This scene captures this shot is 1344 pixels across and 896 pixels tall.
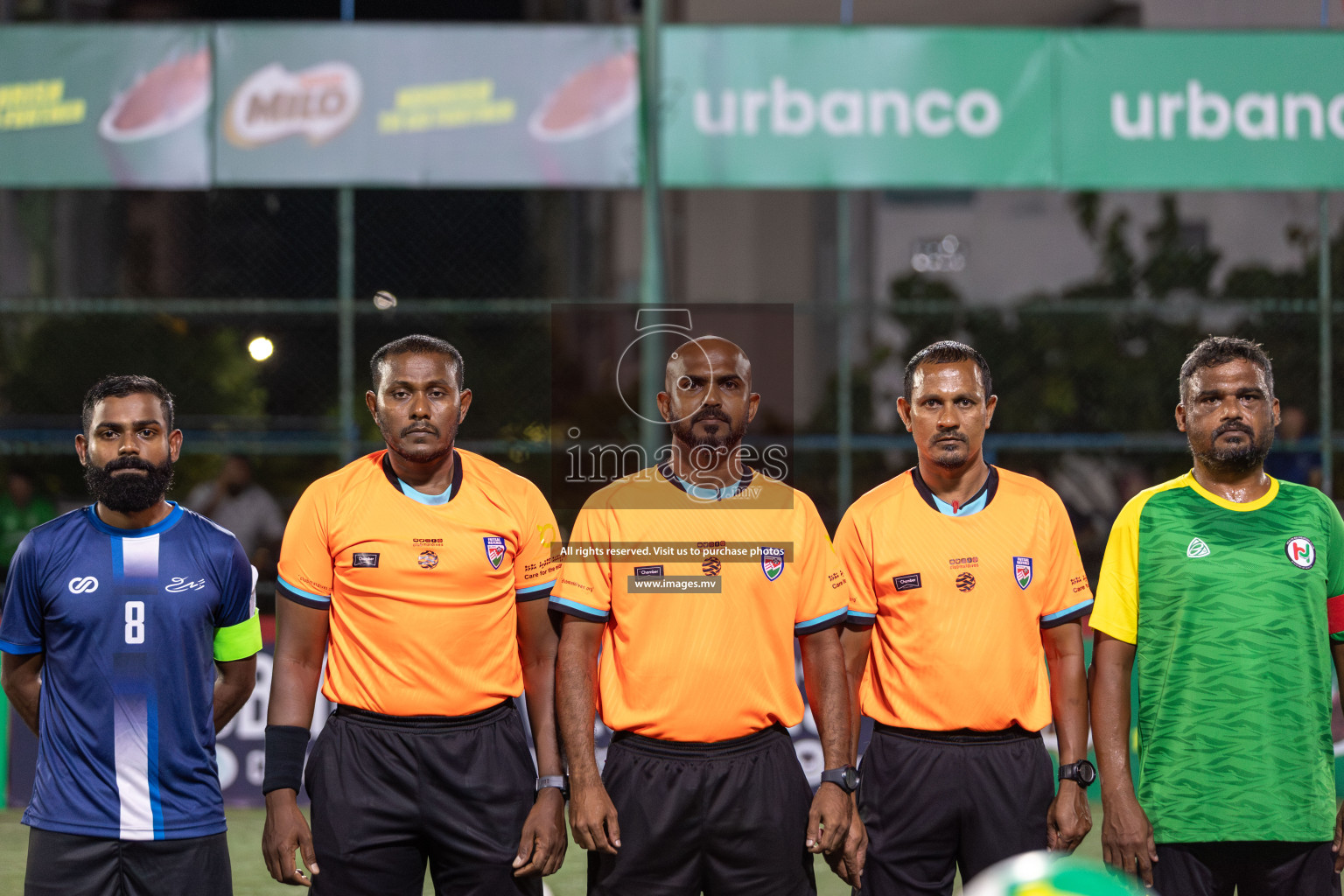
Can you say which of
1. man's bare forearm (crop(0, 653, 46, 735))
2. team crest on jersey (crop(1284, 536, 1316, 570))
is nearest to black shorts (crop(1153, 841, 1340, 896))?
team crest on jersey (crop(1284, 536, 1316, 570))

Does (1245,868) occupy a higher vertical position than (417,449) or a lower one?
lower

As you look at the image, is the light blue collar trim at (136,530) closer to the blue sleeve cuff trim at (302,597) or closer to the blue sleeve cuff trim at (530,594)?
the blue sleeve cuff trim at (302,597)

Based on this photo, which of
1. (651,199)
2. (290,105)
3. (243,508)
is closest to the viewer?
(651,199)

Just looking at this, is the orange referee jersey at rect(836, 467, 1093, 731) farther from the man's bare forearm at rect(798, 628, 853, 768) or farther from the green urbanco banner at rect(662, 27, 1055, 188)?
the green urbanco banner at rect(662, 27, 1055, 188)

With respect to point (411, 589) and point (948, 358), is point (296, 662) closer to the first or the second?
point (411, 589)

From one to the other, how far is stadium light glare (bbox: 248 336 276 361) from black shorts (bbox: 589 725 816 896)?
13.7 meters

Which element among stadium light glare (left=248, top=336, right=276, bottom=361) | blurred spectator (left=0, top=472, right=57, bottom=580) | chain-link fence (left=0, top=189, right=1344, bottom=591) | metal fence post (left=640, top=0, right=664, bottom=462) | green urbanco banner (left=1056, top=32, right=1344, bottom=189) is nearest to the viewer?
metal fence post (left=640, top=0, right=664, bottom=462)

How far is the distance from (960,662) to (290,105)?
762 cm

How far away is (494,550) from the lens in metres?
4.13

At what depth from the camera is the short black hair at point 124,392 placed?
418 cm

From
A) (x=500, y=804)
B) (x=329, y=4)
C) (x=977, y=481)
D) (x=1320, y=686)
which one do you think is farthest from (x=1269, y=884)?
(x=329, y=4)

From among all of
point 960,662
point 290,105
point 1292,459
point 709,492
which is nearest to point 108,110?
point 290,105

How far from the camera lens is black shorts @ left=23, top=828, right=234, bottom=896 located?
13.0 ft

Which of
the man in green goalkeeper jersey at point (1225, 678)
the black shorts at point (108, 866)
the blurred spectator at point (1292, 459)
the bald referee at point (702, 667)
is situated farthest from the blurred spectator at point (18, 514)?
the blurred spectator at point (1292, 459)
